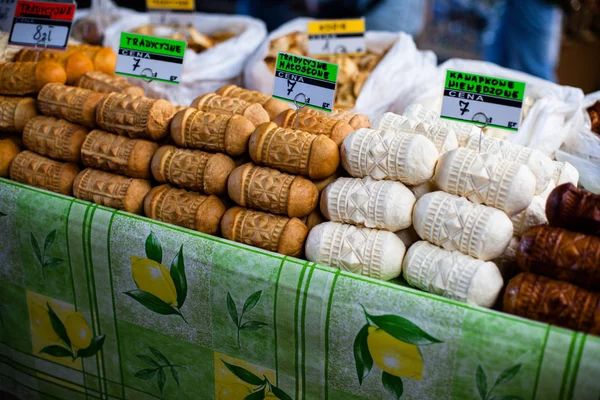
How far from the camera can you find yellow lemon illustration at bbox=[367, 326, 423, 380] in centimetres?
128

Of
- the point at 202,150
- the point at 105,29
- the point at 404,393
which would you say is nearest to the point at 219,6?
the point at 105,29

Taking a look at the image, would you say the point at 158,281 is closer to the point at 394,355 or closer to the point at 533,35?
the point at 394,355

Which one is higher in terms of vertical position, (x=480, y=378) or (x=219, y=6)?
(x=219, y=6)

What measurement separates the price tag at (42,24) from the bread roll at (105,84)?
0.44 feet

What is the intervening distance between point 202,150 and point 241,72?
1203 mm

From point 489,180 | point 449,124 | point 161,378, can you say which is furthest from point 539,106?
point 161,378

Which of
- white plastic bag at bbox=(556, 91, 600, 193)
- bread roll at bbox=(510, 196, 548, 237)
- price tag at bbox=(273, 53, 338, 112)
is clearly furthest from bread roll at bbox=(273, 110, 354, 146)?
white plastic bag at bbox=(556, 91, 600, 193)

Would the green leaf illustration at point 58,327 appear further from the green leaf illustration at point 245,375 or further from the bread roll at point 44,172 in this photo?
the green leaf illustration at point 245,375

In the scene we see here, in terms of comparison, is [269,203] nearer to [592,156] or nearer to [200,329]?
[200,329]

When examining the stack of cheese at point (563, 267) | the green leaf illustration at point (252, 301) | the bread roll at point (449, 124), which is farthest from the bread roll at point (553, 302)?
the green leaf illustration at point (252, 301)

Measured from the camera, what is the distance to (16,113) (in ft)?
6.23

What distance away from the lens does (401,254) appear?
145 centimetres

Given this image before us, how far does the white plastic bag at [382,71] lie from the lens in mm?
2430

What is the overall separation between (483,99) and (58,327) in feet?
4.57
